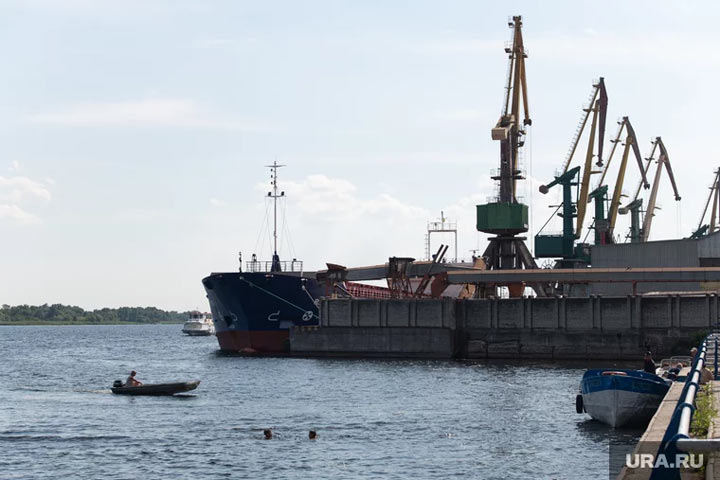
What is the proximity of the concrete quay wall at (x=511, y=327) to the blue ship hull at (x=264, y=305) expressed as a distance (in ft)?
14.0

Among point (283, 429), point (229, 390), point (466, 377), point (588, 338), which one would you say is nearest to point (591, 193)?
point (588, 338)

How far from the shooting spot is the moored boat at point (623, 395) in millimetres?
40688

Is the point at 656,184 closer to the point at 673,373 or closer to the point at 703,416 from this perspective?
the point at 673,373

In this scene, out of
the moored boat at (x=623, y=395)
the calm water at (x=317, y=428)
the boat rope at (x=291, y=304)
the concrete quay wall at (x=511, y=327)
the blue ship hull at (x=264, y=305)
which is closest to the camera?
the calm water at (x=317, y=428)

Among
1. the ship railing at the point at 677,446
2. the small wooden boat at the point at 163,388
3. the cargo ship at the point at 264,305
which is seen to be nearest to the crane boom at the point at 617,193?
the cargo ship at the point at 264,305

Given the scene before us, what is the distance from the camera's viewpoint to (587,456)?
36.9 m

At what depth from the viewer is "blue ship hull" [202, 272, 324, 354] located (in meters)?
99.8

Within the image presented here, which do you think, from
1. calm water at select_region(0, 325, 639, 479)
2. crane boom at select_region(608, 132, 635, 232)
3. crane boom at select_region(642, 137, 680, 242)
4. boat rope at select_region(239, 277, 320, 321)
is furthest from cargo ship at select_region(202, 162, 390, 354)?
crane boom at select_region(642, 137, 680, 242)

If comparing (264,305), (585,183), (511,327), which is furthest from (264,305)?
(585,183)

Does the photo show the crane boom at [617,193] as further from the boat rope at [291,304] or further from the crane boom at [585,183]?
the boat rope at [291,304]

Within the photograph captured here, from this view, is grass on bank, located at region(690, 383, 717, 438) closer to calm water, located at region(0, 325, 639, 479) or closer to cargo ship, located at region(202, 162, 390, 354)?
calm water, located at region(0, 325, 639, 479)

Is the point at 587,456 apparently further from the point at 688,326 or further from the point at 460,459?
the point at 688,326

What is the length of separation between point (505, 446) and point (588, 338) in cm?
4864

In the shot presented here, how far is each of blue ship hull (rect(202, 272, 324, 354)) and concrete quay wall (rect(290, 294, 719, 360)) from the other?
14.0 ft
